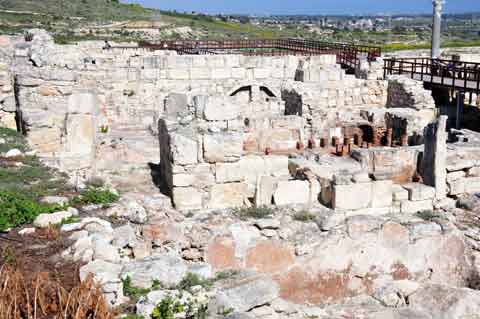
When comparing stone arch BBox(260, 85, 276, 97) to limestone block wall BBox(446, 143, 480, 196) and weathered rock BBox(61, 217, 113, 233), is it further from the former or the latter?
weathered rock BBox(61, 217, 113, 233)

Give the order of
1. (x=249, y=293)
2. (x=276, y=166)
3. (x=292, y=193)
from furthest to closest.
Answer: (x=276, y=166), (x=292, y=193), (x=249, y=293)

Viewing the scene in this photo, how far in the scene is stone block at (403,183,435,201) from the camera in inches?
376

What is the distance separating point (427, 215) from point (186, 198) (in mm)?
3986

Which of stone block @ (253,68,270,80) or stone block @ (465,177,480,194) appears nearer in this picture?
stone block @ (465,177,480,194)

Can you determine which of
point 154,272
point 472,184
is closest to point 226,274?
point 154,272

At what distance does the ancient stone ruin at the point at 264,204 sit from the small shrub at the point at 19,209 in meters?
0.62

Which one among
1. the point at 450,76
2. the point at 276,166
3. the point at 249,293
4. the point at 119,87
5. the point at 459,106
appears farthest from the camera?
the point at 450,76

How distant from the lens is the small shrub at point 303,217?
8.35 meters

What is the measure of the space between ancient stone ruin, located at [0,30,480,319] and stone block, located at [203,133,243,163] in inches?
0.7

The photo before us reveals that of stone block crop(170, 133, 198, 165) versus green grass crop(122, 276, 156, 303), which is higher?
stone block crop(170, 133, 198, 165)

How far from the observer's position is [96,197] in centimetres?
812

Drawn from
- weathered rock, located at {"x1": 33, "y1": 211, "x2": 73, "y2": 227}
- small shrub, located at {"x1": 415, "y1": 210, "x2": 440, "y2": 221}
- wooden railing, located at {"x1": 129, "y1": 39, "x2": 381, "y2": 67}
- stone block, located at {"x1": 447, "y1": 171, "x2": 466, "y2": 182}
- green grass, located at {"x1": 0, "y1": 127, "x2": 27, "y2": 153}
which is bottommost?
small shrub, located at {"x1": 415, "y1": 210, "x2": 440, "y2": 221}

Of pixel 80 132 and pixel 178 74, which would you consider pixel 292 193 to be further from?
pixel 178 74

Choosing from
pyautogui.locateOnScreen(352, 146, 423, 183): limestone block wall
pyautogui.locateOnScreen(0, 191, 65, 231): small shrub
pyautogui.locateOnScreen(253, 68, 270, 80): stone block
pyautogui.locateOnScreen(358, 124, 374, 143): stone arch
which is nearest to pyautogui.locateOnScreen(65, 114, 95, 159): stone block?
pyautogui.locateOnScreen(0, 191, 65, 231): small shrub
